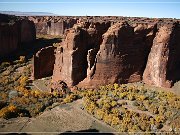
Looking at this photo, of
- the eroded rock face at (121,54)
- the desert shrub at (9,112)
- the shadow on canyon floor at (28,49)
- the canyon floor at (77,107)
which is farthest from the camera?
the shadow on canyon floor at (28,49)

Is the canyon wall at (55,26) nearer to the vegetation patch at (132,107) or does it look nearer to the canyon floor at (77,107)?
the canyon floor at (77,107)

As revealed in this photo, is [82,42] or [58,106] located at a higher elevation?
[82,42]

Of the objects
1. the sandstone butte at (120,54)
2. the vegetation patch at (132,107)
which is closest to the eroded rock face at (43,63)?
the sandstone butte at (120,54)

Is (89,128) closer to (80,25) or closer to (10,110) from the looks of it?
(10,110)

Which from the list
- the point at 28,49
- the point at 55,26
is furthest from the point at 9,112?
the point at 55,26

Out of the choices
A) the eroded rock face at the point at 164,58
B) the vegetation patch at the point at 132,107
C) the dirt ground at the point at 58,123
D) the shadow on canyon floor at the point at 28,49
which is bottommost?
the dirt ground at the point at 58,123

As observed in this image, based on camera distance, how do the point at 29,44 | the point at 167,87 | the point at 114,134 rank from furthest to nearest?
the point at 29,44
the point at 167,87
the point at 114,134

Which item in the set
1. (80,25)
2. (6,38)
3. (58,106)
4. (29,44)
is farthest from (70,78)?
(29,44)
